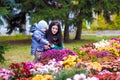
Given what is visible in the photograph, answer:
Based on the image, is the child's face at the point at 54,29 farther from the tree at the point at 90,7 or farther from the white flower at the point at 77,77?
the tree at the point at 90,7

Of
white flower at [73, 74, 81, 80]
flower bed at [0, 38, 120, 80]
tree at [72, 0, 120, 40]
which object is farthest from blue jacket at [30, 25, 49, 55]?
tree at [72, 0, 120, 40]

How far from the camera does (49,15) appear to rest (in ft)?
79.3

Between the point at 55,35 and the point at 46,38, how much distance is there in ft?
0.95

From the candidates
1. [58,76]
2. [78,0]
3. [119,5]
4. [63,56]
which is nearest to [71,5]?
[78,0]

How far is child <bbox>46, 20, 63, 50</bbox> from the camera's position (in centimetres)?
1009

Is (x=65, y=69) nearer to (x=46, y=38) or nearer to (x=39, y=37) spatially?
(x=46, y=38)

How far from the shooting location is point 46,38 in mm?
10422

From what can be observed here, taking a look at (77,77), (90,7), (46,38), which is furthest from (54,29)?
(90,7)

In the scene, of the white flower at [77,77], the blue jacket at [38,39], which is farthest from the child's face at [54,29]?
the white flower at [77,77]

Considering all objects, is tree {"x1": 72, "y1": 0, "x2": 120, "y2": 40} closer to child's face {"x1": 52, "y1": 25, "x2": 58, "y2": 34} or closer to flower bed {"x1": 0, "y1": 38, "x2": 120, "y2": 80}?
child's face {"x1": 52, "y1": 25, "x2": 58, "y2": 34}

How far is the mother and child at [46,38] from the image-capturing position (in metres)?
10.1

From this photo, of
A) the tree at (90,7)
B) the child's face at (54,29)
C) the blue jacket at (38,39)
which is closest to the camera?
the child's face at (54,29)

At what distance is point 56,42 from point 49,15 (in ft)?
45.8

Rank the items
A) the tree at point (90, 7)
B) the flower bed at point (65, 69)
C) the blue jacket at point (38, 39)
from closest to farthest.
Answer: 1. the flower bed at point (65, 69)
2. the blue jacket at point (38, 39)
3. the tree at point (90, 7)
